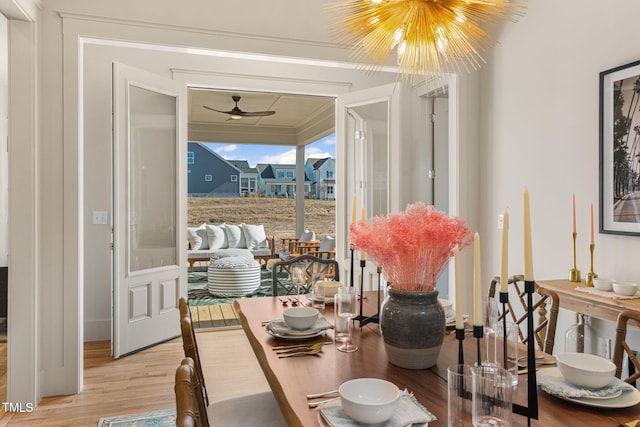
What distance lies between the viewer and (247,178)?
10.0 metres

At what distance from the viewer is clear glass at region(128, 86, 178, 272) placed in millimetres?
3705

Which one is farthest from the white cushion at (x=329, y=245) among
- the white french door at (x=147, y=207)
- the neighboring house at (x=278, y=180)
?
the white french door at (x=147, y=207)

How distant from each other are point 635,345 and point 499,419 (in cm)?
189

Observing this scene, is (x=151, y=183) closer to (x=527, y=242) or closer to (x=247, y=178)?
(x=527, y=242)

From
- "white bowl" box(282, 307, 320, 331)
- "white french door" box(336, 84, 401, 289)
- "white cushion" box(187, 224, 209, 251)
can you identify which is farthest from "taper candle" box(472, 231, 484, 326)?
"white cushion" box(187, 224, 209, 251)

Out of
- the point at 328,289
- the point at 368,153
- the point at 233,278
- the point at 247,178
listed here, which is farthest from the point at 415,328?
the point at 247,178

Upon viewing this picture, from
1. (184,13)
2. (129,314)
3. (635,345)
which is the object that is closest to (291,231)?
(129,314)

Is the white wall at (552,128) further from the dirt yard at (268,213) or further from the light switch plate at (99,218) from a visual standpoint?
the dirt yard at (268,213)

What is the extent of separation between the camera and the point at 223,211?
32.4 feet

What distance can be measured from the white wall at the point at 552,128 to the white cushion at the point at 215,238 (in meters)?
5.75

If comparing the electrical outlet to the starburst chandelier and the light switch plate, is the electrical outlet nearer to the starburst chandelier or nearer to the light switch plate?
the starburst chandelier

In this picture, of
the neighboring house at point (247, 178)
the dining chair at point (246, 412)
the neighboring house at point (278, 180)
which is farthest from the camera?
the neighboring house at point (278, 180)

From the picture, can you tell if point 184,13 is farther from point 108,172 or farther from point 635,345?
point 635,345

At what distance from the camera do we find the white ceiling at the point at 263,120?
6582 millimetres
